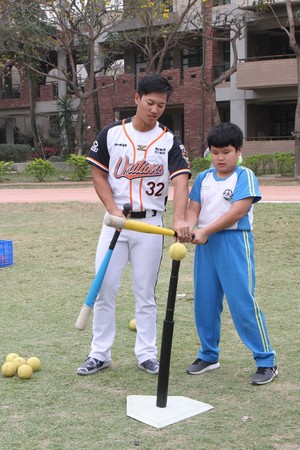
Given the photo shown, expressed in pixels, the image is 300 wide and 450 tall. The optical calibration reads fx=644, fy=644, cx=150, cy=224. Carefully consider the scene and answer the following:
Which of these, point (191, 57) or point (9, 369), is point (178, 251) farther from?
point (191, 57)

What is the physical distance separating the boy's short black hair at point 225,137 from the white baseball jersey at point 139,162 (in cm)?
29

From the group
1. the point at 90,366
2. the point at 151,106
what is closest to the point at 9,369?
the point at 90,366

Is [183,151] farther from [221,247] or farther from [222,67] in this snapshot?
[222,67]

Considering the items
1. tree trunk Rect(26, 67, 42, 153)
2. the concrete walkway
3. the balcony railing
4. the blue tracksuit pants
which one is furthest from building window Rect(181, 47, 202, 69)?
the blue tracksuit pants

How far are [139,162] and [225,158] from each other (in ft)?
1.82

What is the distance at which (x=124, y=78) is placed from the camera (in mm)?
31938

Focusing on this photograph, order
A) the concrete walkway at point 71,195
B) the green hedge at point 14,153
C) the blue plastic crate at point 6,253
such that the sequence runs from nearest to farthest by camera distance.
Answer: the blue plastic crate at point 6,253
the concrete walkway at point 71,195
the green hedge at point 14,153

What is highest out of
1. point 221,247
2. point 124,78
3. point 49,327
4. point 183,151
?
point 124,78

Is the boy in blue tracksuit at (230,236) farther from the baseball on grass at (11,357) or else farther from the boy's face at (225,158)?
the baseball on grass at (11,357)

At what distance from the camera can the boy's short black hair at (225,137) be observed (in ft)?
13.1

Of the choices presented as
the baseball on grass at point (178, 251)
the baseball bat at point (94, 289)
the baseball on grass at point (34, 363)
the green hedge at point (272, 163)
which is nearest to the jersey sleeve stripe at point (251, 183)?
the baseball on grass at point (178, 251)

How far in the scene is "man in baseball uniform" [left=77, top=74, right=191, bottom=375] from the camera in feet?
13.6

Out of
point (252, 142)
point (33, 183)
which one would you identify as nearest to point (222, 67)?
point (252, 142)

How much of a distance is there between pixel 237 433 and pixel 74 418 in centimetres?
91
